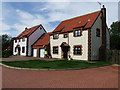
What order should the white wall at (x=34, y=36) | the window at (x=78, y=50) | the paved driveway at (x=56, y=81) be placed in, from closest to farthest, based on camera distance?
1. the paved driveway at (x=56, y=81)
2. the window at (x=78, y=50)
3. the white wall at (x=34, y=36)

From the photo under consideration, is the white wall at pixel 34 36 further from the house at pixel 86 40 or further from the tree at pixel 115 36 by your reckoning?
the tree at pixel 115 36

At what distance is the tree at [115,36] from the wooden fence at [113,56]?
16.5 metres

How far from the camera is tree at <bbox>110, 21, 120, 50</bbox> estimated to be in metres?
34.4

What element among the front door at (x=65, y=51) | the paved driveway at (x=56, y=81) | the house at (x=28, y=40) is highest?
the house at (x=28, y=40)

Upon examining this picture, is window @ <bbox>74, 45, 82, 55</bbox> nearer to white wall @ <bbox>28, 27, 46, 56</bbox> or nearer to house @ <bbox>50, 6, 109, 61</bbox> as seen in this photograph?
house @ <bbox>50, 6, 109, 61</bbox>

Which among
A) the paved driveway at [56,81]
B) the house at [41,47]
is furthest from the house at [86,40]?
the paved driveway at [56,81]

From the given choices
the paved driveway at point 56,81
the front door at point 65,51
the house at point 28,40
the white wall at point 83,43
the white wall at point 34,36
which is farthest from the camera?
the white wall at point 34,36

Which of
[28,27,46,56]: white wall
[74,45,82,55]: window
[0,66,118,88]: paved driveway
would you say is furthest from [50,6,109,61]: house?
[0,66,118,88]: paved driveway

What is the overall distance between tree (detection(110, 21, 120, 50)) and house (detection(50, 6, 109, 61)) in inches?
492

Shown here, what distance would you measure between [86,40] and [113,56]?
5.20 meters

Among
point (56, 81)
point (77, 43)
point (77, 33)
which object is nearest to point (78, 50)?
point (77, 43)

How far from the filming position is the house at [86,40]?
19.9m

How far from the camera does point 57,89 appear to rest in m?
5.57

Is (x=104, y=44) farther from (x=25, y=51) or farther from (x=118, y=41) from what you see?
(x=25, y=51)
